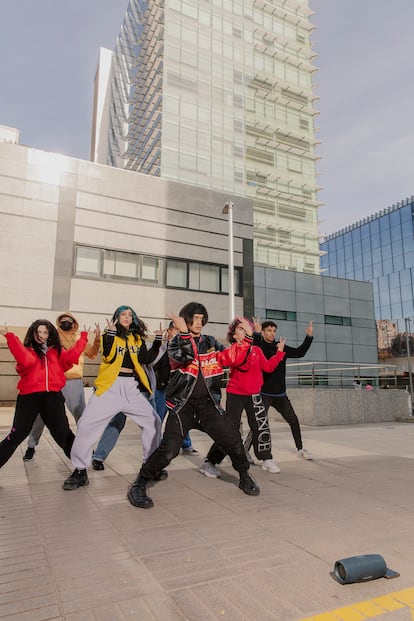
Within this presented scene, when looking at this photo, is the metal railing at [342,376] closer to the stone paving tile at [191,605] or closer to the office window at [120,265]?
the office window at [120,265]

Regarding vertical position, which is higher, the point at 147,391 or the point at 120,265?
the point at 120,265

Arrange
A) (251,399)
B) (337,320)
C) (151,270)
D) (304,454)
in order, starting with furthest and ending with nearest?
(337,320) < (151,270) < (304,454) < (251,399)

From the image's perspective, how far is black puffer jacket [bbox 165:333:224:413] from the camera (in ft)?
14.0

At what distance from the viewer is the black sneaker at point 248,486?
13.8 feet

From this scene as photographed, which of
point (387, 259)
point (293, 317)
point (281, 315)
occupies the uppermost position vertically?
point (387, 259)

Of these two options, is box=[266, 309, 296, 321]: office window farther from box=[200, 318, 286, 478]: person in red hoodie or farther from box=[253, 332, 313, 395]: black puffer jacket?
box=[200, 318, 286, 478]: person in red hoodie

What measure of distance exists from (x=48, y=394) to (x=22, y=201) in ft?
47.9

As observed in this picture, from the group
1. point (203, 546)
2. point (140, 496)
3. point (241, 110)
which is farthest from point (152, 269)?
point (241, 110)

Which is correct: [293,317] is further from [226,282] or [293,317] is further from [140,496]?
[140,496]

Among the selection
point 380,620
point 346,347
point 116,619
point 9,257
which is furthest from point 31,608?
point 346,347

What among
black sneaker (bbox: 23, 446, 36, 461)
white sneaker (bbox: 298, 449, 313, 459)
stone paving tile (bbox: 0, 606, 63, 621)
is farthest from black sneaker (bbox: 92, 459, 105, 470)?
stone paving tile (bbox: 0, 606, 63, 621)

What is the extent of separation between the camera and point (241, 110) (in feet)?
181

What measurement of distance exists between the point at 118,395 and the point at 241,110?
58.3 m

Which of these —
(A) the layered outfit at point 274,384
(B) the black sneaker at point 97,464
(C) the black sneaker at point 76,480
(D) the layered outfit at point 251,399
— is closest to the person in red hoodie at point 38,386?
(C) the black sneaker at point 76,480
